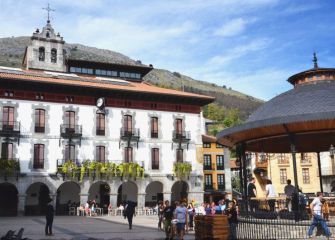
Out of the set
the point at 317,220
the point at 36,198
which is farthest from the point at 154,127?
the point at 317,220

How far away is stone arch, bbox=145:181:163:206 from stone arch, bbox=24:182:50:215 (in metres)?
10.1

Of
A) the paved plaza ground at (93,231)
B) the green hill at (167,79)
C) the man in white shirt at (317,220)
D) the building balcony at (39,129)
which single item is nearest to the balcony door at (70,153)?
the building balcony at (39,129)

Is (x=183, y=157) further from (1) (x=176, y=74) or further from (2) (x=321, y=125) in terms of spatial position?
(1) (x=176, y=74)

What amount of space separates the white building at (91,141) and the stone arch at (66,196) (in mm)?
96

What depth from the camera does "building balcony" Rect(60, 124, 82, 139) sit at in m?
39.7

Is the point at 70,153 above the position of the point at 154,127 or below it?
below

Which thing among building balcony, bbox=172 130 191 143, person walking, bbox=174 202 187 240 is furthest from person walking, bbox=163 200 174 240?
building balcony, bbox=172 130 191 143

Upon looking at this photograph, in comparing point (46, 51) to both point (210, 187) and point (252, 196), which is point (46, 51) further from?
point (252, 196)

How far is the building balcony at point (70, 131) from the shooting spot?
3972 centimetres

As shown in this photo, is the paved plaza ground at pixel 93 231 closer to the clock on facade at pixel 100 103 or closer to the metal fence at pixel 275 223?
the metal fence at pixel 275 223

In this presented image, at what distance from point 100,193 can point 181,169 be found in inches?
330

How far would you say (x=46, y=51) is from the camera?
4869 cm

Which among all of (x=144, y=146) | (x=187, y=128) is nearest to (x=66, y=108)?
(x=144, y=146)

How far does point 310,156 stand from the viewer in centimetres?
5806
